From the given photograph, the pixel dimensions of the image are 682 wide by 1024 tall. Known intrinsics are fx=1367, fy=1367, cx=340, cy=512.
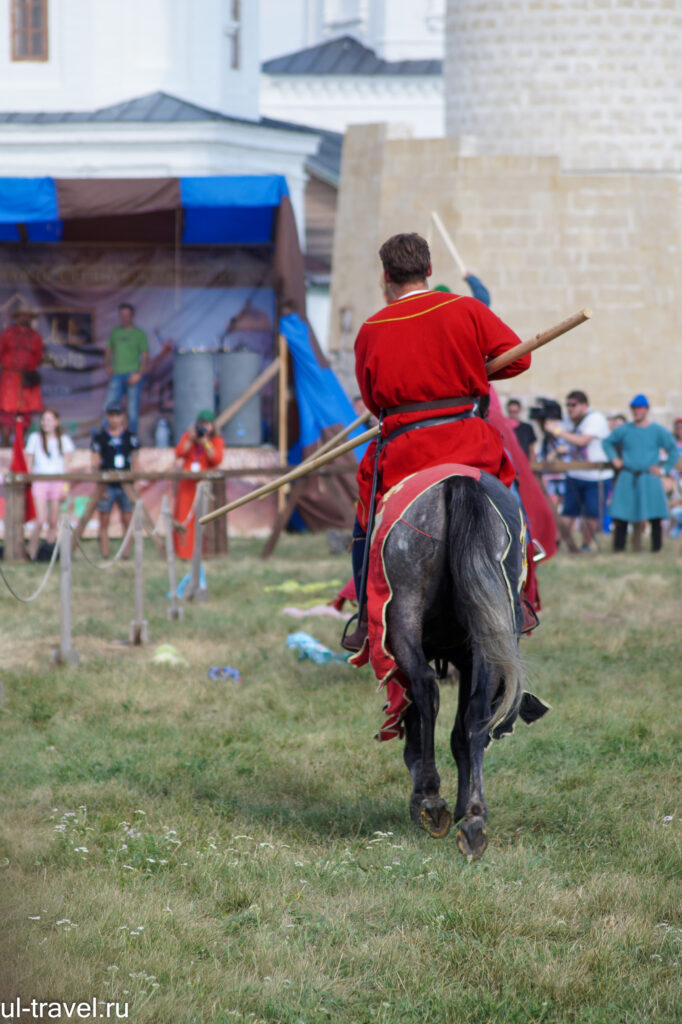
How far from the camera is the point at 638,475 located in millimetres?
15039

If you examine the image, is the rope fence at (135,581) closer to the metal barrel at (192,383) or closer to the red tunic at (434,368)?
the red tunic at (434,368)

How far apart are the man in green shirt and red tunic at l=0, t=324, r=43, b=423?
2.83 feet

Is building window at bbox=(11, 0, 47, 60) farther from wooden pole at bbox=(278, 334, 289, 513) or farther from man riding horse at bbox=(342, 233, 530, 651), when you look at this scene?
man riding horse at bbox=(342, 233, 530, 651)

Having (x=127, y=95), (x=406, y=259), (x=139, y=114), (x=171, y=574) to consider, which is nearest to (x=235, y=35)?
(x=127, y=95)

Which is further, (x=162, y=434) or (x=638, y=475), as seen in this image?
(x=162, y=434)

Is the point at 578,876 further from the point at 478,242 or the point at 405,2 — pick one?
the point at 405,2

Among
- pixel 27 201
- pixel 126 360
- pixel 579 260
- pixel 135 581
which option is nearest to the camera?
pixel 135 581

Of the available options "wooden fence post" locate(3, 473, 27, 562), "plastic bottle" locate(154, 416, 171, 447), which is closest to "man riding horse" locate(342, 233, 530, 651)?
"wooden fence post" locate(3, 473, 27, 562)

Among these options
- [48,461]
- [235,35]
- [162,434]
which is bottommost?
[48,461]

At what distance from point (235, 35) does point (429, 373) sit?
2293cm

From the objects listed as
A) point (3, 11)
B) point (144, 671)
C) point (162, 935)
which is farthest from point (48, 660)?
point (3, 11)

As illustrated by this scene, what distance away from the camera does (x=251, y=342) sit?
643 inches

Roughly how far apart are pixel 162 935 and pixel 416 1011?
34.1 inches

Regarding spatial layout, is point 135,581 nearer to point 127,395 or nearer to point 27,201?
point 27,201
